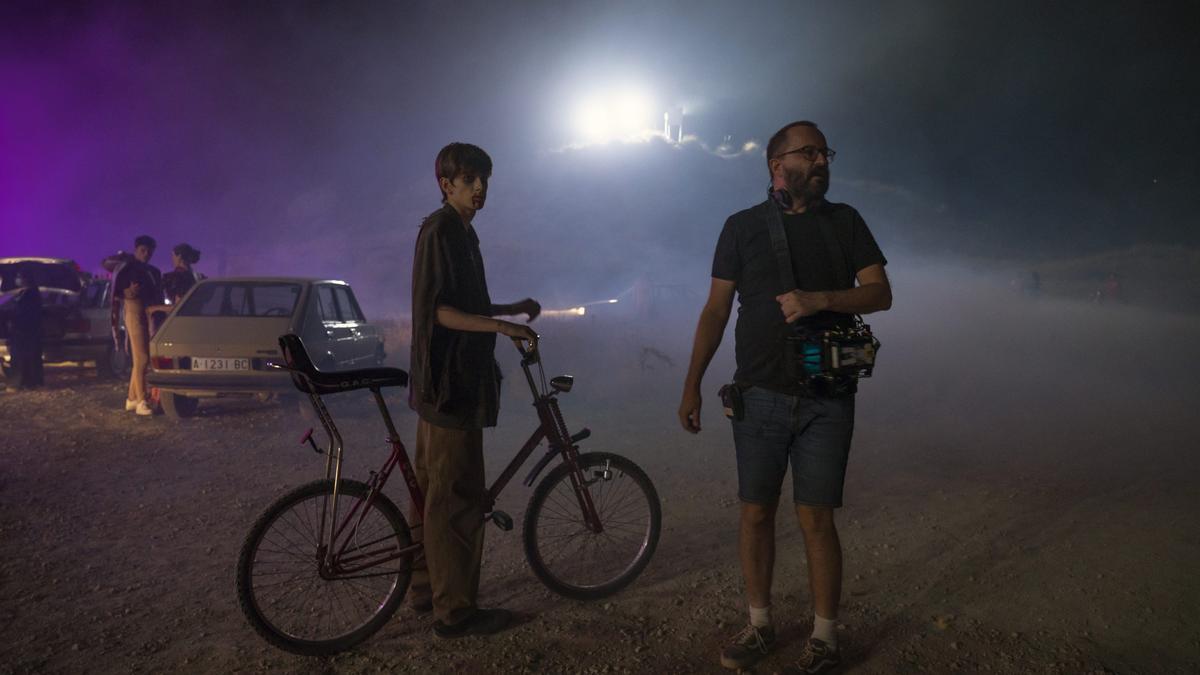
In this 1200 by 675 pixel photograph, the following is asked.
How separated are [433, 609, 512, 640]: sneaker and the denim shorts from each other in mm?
1290

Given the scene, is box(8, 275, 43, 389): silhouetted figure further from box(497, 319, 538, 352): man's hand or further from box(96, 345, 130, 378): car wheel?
box(497, 319, 538, 352): man's hand

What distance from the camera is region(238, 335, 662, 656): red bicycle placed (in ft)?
9.23

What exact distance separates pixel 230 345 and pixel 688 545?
583 cm

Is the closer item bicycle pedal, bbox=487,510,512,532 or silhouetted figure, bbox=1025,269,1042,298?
bicycle pedal, bbox=487,510,512,532

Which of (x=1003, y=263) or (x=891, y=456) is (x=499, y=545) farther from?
(x=1003, y=263)

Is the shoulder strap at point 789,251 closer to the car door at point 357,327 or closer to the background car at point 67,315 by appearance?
the car door at point 357,327

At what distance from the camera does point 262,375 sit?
23.9ft

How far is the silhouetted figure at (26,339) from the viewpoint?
973cm

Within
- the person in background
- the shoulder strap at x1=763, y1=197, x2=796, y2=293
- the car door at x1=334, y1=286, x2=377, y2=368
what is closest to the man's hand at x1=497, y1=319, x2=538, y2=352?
the shoulder strap at x1=763, y1=197, x2=796, y2=293

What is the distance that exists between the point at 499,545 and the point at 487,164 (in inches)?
96.0

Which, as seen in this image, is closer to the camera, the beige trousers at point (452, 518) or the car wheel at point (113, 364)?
the beige trousers at point (452, 518)

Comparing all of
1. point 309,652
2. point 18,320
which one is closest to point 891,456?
point 309,652

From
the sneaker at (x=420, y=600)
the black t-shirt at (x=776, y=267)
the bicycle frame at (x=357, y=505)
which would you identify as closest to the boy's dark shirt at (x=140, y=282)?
the bicycle frame at (x=357, y=505)

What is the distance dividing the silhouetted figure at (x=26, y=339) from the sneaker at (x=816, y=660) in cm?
1182
